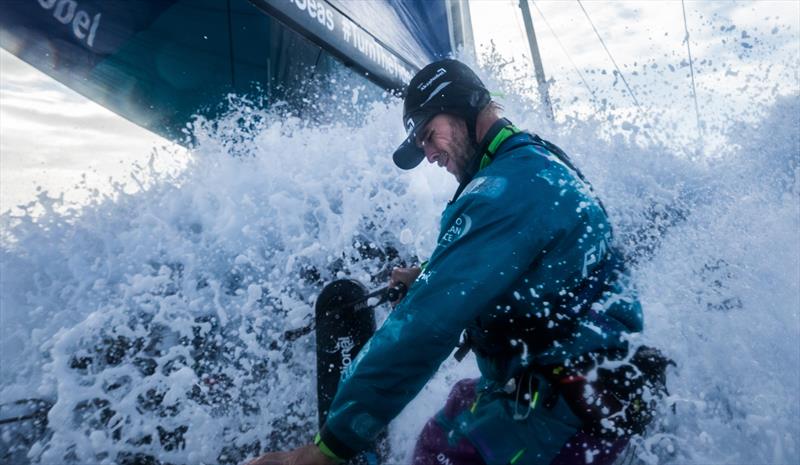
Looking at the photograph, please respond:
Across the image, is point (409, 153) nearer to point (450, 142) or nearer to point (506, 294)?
point (450, 142)

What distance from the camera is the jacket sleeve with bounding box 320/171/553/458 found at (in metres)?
1.16

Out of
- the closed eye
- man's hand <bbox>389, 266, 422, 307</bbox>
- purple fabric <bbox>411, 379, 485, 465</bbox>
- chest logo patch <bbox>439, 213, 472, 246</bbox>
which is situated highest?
the closed eye

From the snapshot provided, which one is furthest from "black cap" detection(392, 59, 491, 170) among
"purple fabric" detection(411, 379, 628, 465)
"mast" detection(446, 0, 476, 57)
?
"mast" detection(446, 0, 476, 57)

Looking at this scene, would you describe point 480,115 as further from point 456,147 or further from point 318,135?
point 318,135

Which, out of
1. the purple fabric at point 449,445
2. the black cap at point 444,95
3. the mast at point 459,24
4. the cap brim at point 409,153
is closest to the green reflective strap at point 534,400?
the purple fabric at point 449,445

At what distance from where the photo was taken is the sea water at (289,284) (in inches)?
102

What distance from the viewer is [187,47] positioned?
6.07 meters

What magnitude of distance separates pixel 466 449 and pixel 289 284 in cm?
238

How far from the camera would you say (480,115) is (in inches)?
73.7

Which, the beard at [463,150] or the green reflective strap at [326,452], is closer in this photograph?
the green reflective strap at [326,452]

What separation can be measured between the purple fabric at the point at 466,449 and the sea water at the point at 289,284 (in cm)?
38

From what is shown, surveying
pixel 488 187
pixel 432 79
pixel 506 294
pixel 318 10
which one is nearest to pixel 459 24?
pixel 318 10

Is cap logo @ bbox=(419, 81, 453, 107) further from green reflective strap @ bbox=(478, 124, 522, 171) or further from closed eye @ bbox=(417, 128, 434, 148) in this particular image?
green reflective strap @ bbox=(478, 124, 522, 171)

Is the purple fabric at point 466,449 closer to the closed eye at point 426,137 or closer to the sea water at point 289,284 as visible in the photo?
the sea water at point 289,284
